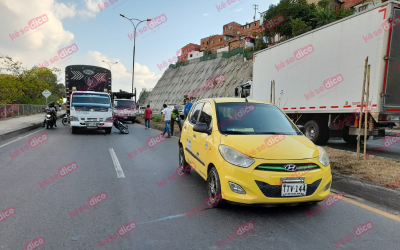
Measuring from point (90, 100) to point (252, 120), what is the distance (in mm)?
11316

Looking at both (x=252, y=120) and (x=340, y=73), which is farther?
(x=340, y=73)

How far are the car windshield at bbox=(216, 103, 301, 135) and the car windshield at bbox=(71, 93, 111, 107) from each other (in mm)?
10352

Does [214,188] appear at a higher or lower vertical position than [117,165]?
higher

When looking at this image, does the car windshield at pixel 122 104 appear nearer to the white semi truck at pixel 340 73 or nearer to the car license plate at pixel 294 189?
the white semi truck at pixel 340 73

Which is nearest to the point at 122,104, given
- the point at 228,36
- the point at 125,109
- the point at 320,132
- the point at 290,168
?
the point at 125,109

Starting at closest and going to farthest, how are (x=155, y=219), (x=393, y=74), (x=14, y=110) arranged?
(x=155, y=219) → (x=393, y=74) → (x=14, y=110)

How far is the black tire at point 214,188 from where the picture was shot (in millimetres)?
3746

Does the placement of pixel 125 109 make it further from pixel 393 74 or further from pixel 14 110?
pixel 393 74

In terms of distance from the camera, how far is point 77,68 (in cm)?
1741

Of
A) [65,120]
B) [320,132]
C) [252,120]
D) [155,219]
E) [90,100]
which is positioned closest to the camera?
[155,219]

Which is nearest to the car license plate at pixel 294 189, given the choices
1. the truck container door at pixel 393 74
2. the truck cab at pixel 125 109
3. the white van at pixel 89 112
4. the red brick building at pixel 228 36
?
the truck container door at pixel 393 74

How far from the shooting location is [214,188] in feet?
12.9

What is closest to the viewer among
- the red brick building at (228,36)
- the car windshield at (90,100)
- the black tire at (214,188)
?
the black tire at (214,188)

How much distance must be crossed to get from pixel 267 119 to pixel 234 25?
225ft
